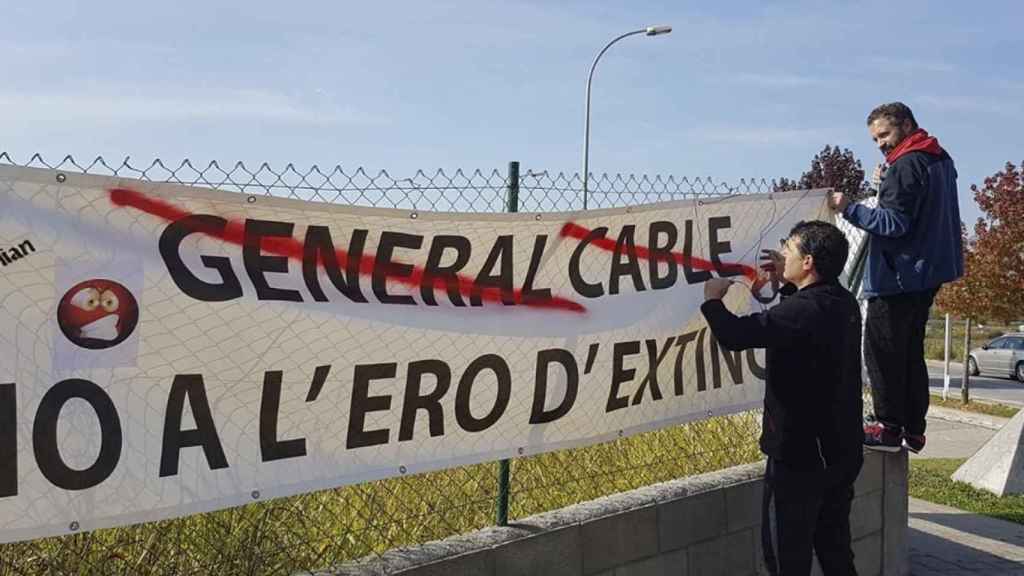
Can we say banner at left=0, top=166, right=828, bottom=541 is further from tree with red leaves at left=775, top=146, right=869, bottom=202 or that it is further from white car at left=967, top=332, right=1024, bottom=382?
white car at left=967, top=332, right=1024, bottom=382

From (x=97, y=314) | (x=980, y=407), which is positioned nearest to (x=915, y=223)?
(x=97, y=314)

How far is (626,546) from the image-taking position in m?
4.47

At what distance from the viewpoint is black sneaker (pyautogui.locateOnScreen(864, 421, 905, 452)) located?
566 centimetres

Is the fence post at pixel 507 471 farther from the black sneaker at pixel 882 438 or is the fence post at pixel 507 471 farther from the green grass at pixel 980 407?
the green grass at pixel 980 407

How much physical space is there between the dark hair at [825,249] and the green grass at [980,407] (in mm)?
16445

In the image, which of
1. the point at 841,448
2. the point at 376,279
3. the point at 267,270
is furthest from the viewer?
the point at 841,448

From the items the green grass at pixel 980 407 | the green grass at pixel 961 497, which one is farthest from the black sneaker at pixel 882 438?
the green grass at pixel 980 407

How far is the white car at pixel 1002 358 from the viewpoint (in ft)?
101

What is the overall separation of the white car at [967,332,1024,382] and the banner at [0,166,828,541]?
96.1 feet

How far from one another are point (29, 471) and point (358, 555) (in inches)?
51.0

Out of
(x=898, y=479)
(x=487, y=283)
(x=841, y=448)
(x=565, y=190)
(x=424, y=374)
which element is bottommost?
(x=898, y=479)

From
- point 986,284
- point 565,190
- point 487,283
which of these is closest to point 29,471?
point 487,283

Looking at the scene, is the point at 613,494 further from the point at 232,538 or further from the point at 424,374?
the point at 232,538

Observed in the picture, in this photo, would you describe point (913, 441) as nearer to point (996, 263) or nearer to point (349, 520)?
point (349, 520)
